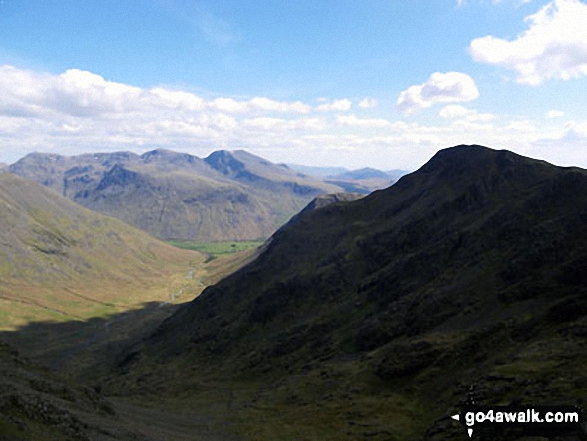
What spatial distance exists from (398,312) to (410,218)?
4878 cm

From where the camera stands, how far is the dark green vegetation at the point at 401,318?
66.3m

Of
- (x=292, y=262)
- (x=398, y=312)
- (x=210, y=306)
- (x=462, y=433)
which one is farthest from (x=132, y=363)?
(x=462, y=433)

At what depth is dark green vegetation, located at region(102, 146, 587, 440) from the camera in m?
66.3

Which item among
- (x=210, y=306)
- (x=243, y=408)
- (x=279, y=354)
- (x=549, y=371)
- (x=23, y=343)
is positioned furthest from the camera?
(x=23, y=343)

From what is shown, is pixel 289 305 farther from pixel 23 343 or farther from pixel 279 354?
pixel 23 343

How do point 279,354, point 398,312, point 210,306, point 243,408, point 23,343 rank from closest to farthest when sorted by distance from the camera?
1. point 243,408
2. point 398,312
3. point 279,354
4. point 210,306
5. point 23,343

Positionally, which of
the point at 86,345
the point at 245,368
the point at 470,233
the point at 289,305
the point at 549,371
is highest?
the point at 470,233

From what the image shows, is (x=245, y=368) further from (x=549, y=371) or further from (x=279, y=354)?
(x=549, y=371)

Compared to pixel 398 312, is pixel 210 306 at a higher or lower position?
lower

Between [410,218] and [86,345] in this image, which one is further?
[86,345]

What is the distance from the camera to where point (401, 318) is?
100500 mm

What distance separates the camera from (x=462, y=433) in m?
50.4

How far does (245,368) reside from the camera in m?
116

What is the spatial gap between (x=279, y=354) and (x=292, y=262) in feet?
171
